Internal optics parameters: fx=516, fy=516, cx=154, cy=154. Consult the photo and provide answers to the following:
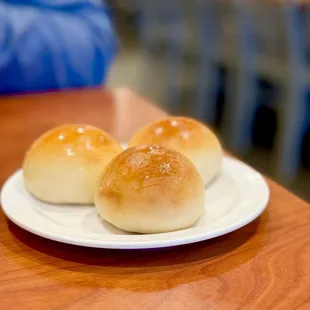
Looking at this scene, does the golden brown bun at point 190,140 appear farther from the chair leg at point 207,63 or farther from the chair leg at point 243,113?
the chair leg at point 207,63

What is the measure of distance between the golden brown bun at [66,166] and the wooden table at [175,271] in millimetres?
47

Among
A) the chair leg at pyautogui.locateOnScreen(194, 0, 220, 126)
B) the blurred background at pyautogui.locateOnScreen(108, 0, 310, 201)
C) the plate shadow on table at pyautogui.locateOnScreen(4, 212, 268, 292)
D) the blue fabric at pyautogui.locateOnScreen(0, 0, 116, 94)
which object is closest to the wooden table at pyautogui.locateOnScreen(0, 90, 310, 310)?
the plate shadow on table at pyautogui.locateOnScreen(4, 212, 268, 292)

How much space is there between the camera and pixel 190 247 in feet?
1.40

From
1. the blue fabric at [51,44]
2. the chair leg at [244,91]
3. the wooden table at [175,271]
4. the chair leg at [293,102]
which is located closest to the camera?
the wooden table at [175,271]

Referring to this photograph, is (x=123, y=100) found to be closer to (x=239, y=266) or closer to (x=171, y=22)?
(x=239, y=266)

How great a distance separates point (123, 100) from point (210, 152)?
425 millimetres

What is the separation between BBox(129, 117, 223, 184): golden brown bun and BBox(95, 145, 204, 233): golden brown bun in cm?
6

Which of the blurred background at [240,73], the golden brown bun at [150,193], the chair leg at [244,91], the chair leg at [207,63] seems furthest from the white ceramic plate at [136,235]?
the chair leg at [207,63]

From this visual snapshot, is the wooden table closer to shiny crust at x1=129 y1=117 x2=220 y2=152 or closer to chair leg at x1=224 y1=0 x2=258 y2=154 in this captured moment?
shiny crust at x1=129 y1=117 x2=220 y2=152

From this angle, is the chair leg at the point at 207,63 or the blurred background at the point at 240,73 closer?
the blurred background at the point at 240,73

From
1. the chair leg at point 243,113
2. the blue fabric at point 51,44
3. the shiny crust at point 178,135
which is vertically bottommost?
the chair leg at point 243,113

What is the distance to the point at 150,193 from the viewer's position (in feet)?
1.33

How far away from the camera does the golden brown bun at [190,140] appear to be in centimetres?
50

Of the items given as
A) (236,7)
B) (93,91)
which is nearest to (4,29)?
(93,91)
